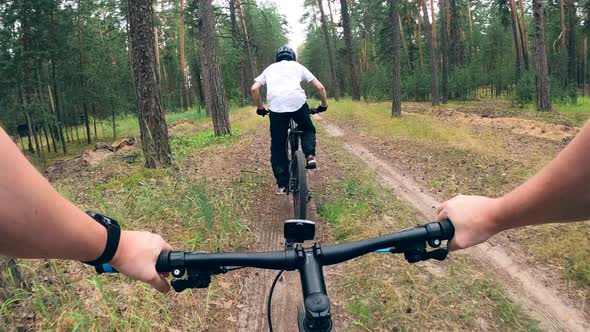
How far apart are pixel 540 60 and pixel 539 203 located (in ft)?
59.1

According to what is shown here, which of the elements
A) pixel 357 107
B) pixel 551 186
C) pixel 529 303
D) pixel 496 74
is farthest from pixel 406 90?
pixel 551 186

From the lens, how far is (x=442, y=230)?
1.44 m

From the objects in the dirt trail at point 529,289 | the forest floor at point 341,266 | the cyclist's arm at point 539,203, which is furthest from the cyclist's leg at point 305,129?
the cyclist's arm at point 539,203

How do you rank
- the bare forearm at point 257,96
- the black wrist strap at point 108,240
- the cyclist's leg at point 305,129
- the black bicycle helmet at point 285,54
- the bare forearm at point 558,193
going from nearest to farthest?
the bare forearm at point 558,193, the black wrist strap at point 108,240, the cyclist's leg at point 305,129, the black bicycle helmet at point 285,54, the bare forearm at point 257,96

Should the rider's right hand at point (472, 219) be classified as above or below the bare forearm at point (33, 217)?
below

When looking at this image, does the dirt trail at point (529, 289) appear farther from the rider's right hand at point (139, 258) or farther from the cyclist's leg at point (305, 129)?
the rider's right hand at point (139, 258)

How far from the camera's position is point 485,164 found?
27.2 feet

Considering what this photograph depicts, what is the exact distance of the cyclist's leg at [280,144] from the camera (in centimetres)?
574

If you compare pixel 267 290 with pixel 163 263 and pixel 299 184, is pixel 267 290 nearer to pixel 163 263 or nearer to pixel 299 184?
pixel 299 184

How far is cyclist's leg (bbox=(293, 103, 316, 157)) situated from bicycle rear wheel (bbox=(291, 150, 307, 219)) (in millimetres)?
270

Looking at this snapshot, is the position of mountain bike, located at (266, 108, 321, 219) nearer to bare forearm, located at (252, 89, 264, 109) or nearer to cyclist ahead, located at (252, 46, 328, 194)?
cyclist ahead, located at (252, 46, 328, 194)

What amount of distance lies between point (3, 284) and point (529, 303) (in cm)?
469

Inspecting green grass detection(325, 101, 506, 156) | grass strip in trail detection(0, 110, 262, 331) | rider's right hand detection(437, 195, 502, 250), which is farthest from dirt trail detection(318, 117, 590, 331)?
green grass detection(325, 101, 506, 156)

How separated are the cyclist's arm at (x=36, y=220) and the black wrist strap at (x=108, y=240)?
0.02m
